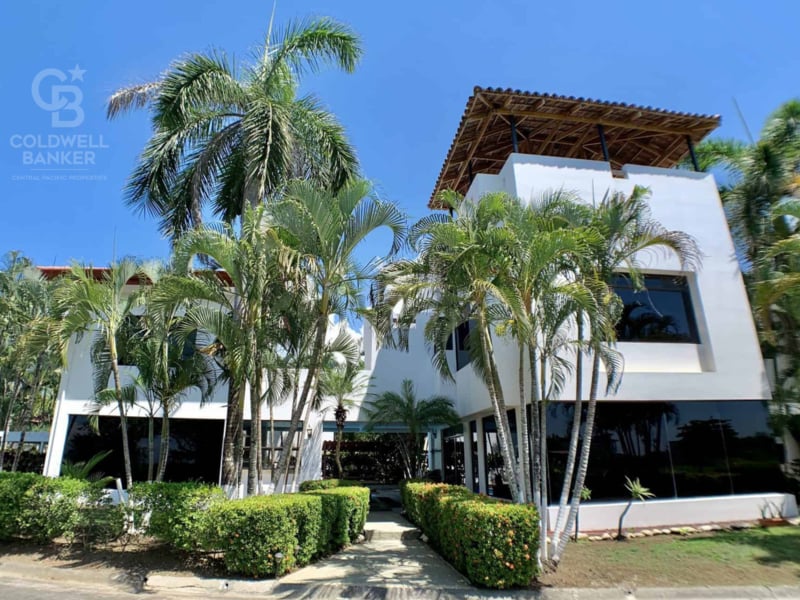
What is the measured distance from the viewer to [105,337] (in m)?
9.58

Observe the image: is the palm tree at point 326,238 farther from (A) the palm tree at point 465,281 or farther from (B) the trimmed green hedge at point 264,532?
(B) the trimmed green hedge at point 264,532

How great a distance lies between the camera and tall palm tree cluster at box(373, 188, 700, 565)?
7250 millimetres

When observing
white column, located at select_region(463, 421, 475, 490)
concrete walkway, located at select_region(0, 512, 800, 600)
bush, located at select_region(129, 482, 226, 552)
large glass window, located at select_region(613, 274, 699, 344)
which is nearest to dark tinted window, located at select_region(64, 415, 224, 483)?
concrete walkway, located at select_region(0, 512, 800, 600)

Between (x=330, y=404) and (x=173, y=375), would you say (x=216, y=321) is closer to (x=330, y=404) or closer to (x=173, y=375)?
(x=173, y=375)

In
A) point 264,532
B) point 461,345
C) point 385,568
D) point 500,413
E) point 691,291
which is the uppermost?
point 691,291

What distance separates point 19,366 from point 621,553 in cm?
1521

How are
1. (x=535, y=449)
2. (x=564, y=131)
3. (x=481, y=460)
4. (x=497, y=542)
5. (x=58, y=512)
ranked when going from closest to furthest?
(x=497, y=542)
(x=535, y=449)
(x=58, y=512)
(x=481, y=460)
(x=564, y=131)

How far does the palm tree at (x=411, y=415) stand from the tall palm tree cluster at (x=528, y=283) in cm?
624

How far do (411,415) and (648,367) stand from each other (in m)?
7.43

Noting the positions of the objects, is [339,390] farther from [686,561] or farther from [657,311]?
[686,561]

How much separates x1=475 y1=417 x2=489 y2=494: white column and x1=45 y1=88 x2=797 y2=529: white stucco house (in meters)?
0.06

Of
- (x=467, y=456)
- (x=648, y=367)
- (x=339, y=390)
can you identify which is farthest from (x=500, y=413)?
(x=339, y=390)

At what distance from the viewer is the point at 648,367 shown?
36.5ft

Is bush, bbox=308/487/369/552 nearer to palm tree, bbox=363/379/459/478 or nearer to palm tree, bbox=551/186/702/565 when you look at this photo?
palm tree, bbox=551/186/702/565
